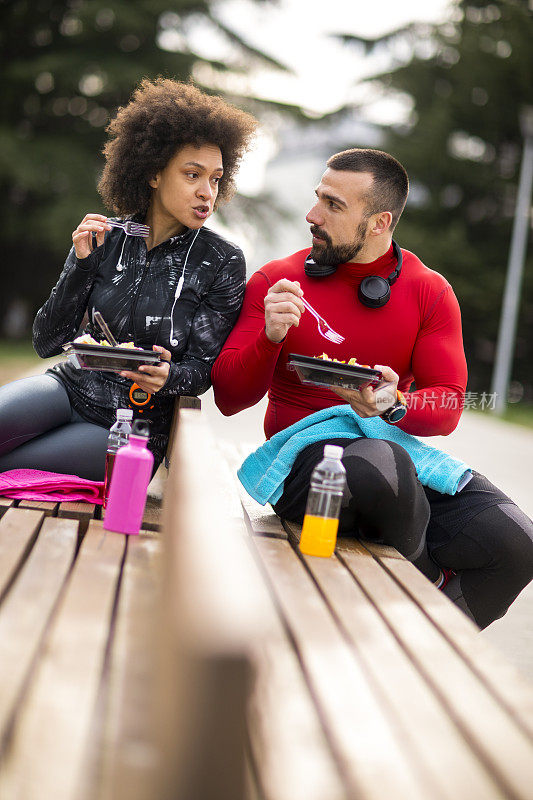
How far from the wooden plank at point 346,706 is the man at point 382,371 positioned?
90cm

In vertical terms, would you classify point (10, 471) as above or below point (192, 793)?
below

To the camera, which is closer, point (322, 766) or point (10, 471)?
Result: point (322, 766)

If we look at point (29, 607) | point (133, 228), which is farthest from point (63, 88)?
point (29, 607)

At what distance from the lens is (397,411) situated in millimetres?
3779

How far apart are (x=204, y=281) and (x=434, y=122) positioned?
96.9 ft

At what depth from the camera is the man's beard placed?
14.0 ft

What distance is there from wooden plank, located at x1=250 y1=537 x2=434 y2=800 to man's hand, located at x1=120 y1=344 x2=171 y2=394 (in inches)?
50.9

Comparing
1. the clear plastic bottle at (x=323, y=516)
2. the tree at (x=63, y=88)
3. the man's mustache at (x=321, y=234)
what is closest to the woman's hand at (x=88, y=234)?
the man's mustache at (x=321, y=234)

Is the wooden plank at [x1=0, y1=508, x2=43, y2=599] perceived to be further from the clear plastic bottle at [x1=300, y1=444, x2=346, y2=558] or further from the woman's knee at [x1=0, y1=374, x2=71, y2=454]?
the clear plastic bottle at [x1=300, y1=444, x2=346, y2=558]

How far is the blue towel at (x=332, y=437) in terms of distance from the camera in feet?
12.3

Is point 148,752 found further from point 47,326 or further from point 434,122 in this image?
point 434,122

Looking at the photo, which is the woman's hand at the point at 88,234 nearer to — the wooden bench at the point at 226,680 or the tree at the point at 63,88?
the wooden bench at the point at 226,680

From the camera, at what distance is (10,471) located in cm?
386

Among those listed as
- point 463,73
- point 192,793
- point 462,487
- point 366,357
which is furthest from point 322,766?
point 463,73
